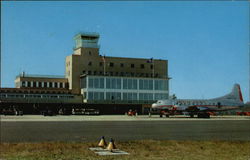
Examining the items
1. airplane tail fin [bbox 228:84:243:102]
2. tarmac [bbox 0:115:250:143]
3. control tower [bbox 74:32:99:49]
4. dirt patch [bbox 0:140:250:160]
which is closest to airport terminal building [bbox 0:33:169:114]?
control tower [bbox 74:32:99:49]

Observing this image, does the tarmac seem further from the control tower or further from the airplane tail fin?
the control tower

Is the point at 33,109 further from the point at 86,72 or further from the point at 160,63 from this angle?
the point at 160,63

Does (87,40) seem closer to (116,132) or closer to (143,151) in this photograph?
(116,132)

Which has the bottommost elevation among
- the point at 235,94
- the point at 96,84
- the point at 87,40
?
the point at 235,94

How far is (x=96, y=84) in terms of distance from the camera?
10256 centimetres

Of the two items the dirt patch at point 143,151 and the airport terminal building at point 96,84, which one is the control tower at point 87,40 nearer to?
the airport terminal building at point 96,84

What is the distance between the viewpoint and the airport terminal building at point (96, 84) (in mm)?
98750

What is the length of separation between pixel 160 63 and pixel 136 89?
14500 mm

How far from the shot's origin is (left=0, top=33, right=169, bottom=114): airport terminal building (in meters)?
98.8

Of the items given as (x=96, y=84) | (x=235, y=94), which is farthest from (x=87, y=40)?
(x=235, y=94)

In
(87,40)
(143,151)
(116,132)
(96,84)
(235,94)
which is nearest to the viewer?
(143,151)

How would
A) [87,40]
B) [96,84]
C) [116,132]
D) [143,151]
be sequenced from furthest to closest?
[87,40]
[96,84]
[116,132]
[143,151]

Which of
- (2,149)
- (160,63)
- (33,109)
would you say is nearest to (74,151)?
(2,149)

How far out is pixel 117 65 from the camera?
361ft
